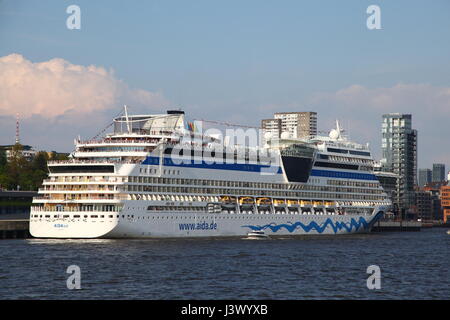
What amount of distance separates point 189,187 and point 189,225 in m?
4.45

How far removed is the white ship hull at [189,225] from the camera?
3120 inches

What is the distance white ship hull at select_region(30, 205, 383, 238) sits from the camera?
7925 centimetres

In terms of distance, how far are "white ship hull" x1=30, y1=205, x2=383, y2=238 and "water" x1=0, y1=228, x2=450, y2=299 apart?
1889 millimetres

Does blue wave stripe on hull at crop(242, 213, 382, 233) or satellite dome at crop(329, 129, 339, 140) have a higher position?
satellite dome at crop(329, 129, 339, 140)

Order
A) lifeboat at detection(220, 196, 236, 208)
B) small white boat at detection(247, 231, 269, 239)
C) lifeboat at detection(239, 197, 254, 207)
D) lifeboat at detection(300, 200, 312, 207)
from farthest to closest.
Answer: lifeboat at detection(300, 200, 312, 207) → lifeboat at detection(239, 197, 254, 207) → lifeboat at detection(220, 196, 236, 208) → small white boat at detection(247, 231, 269, 239)

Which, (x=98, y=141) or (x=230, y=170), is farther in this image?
(x=230, y=170)

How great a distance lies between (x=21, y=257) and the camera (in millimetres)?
62688

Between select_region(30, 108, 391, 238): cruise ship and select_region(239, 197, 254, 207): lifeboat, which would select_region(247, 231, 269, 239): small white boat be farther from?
select_region(239, 197, 254, 207): lifeboat
